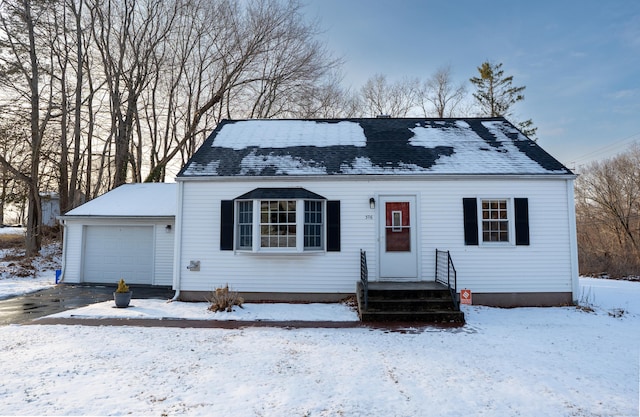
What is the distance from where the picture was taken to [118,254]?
12.7 m

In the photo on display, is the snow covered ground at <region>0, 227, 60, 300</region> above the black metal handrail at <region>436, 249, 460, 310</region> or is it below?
below

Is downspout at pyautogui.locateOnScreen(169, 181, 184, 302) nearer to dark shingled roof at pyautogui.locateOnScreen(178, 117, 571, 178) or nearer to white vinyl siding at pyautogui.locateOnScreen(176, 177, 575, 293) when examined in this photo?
white vinyl siding at pyautogui.locateOnScreen(176, 177, 575, 293)

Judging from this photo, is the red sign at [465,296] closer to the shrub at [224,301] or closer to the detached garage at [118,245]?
the shrub at [224,301]

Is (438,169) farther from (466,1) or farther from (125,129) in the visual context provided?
(125,129)

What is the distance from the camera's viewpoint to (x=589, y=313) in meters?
8.30

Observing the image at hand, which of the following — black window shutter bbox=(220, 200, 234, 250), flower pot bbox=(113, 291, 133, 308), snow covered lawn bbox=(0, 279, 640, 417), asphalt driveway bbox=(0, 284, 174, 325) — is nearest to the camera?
snow covered lawn bbox=(0, 279, 640, 417)

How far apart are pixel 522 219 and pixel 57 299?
41.3ft

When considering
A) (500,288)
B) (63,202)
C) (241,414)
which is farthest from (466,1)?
(63,202)

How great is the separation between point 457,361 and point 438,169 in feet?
17.6

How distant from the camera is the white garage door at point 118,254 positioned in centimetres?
1251

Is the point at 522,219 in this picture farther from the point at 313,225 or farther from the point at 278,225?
the point at 278,225

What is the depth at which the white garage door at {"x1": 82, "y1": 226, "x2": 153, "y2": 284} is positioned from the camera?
12508mm

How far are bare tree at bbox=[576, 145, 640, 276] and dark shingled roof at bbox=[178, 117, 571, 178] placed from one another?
18.4 meters

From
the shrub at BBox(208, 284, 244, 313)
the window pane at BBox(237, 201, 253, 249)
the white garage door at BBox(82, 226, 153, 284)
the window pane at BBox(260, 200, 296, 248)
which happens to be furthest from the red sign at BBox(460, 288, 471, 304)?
the white garage door at BBox(82, 226, 153, 284)
